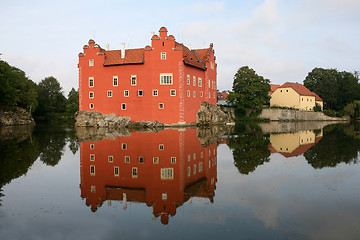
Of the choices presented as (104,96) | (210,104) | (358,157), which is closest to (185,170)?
(358,157)

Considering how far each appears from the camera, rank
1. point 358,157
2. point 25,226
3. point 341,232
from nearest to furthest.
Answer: point 341,232 < point 25,226 < point 358,157

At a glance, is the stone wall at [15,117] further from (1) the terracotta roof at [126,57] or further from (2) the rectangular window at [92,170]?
(2) the rectangular window at [92,170]

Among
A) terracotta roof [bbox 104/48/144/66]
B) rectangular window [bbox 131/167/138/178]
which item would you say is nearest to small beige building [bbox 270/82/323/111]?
terracotta roof [bbox 104/48/144/66]

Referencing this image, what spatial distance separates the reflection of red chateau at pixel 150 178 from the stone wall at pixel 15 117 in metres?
49.9

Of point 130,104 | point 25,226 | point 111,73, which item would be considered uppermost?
point 111,73

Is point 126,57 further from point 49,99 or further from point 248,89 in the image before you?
point 49,99

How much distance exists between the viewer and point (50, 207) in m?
6.99

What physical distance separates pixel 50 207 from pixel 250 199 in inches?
202

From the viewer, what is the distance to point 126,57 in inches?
1735

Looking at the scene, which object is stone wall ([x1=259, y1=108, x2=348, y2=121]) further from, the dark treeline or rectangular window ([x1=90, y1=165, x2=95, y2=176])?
rectangular window ([x1=90, y1=165, x2=95, y2=176])

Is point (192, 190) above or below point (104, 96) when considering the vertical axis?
below

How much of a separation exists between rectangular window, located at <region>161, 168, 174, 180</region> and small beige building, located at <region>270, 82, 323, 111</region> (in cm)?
7264

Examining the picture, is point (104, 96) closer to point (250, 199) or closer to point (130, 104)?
point (130, 104)

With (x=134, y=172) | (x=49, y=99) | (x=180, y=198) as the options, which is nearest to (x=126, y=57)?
(x=134, y=172)
